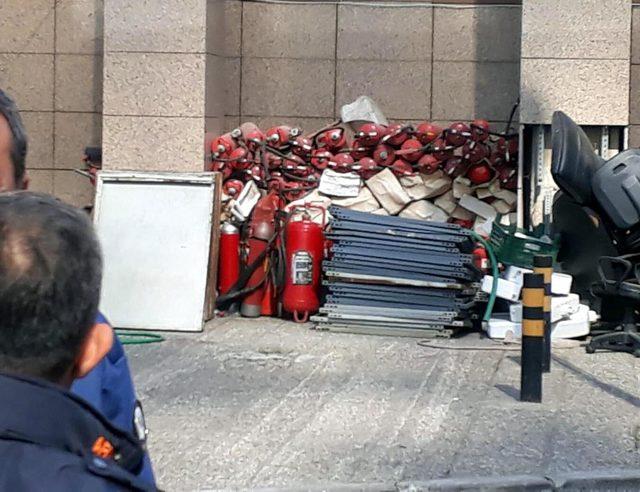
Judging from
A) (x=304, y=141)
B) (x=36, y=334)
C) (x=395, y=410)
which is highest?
(x=304, y=141)

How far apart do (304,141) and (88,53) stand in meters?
2.54

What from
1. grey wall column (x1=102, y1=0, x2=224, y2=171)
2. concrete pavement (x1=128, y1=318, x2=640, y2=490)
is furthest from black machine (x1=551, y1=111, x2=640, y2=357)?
grey wall column (x1=102, y1=0, x2=224, y2=171)

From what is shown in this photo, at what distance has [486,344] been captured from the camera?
9633 millimetres

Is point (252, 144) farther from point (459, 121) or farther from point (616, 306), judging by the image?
point (616, 306)

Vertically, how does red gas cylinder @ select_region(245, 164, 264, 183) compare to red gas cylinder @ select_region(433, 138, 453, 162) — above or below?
below

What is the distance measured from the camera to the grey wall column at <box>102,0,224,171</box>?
436 inches

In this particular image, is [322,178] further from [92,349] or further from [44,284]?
[44,284]

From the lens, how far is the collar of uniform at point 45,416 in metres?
1.59

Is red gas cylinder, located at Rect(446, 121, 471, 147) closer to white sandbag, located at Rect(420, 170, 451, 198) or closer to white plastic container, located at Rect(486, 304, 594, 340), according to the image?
white sandbag, located at Rect(420, 170, 451, 198)

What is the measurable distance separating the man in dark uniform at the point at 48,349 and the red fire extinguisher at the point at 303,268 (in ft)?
28.6

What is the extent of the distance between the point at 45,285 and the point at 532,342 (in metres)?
5.97

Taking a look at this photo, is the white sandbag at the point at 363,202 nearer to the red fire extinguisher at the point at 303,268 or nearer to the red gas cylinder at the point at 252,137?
the red fire extinguisher at the point at 303,268

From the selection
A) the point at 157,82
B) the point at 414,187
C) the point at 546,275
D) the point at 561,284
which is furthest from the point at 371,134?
the point at 546,275

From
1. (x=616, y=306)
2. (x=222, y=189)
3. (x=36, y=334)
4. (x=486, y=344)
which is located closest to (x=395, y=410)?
(x=486, y=344)
